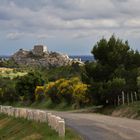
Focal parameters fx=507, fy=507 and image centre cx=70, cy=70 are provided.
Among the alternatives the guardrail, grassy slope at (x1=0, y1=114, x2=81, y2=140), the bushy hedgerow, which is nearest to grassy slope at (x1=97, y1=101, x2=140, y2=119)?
the guardrail

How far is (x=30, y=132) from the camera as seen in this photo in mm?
27438

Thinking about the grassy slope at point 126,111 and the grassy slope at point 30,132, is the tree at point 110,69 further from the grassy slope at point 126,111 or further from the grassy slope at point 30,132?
the grassy slope at point 30,132

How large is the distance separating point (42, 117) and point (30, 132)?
1555 millimetres

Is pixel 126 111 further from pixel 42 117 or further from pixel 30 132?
pixel 30 132

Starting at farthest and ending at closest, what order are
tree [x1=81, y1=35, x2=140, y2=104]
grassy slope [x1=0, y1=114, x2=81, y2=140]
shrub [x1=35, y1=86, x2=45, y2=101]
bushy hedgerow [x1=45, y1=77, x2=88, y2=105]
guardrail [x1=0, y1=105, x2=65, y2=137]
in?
shrub [x1=35, y1=86, x2=45, y2=101], bushy hedgerow [x1=45, y1=77, x2=88, y2=105], tree [x1=81, y1=35, x2=140, y2=104], grassy slope [x1=0, y1=114, x2=81, y2=140], guardrail [x1=0, y1=105, x2=65, y2=137]

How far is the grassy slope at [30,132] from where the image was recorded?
2286cm

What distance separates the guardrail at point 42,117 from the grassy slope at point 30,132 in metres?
0.28

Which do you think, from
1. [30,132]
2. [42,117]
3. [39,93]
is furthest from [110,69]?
[39,93]

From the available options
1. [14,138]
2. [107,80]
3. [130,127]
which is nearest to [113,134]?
[130,127]

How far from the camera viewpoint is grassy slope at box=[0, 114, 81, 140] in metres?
22.9

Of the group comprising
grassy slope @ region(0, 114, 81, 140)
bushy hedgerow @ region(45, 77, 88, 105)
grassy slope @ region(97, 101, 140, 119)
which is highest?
bushy hedgerow @ region(45, 77, 88, 105)

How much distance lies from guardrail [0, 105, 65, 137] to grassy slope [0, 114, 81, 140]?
0.91 feet

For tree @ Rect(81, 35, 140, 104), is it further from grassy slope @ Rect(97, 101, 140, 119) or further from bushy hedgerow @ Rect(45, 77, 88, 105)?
bushy hedgerow @ Rect(45, 77, 88, 105)

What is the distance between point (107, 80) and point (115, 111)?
444 centimetres
